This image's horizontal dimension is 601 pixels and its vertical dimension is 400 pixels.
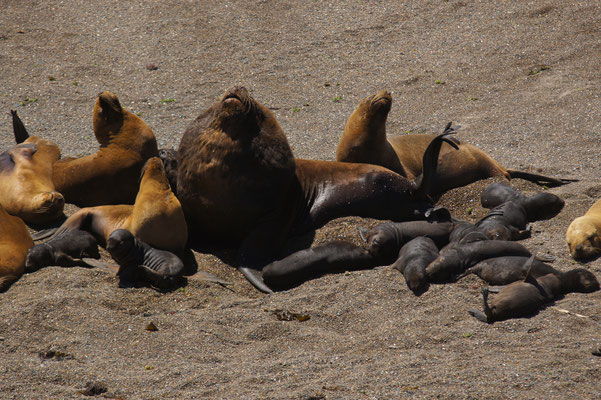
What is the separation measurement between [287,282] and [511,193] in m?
2.39

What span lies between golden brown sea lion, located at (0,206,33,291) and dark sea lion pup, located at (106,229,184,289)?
702 millimetres

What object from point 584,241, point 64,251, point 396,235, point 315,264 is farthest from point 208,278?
point 584,241

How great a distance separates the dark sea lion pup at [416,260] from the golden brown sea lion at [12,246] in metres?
2.74

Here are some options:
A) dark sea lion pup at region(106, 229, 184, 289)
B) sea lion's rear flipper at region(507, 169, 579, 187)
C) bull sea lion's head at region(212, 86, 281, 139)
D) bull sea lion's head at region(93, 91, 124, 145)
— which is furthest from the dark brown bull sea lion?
sea lion's rear flipper at region(507, 169, 579, 187)

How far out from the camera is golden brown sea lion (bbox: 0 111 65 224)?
6.07 metres

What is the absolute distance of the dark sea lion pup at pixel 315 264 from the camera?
18.0 feet

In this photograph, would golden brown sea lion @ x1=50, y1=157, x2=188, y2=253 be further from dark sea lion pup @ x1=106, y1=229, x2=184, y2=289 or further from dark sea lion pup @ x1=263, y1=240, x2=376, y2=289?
dark sea lion pup @ x1=263, y1=240, x2=376, y2=289

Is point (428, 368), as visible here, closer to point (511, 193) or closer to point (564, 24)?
point (511, 193)

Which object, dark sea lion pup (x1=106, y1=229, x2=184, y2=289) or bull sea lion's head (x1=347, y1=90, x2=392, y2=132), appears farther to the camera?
bull sea lion's head (x1=347, y1=90, x2=392, y2=132)

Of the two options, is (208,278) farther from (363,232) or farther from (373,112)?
(373,112)

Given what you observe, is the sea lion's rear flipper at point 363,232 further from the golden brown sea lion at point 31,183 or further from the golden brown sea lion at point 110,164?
the golden brown sea lion at point 31,183

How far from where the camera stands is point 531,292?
4586 mm

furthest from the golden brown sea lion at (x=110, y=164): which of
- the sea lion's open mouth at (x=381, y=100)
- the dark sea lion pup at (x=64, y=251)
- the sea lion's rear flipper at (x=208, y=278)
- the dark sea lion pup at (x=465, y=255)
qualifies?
the dark sea lion pup at (x=465, y=255)

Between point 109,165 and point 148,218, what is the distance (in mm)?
1002
